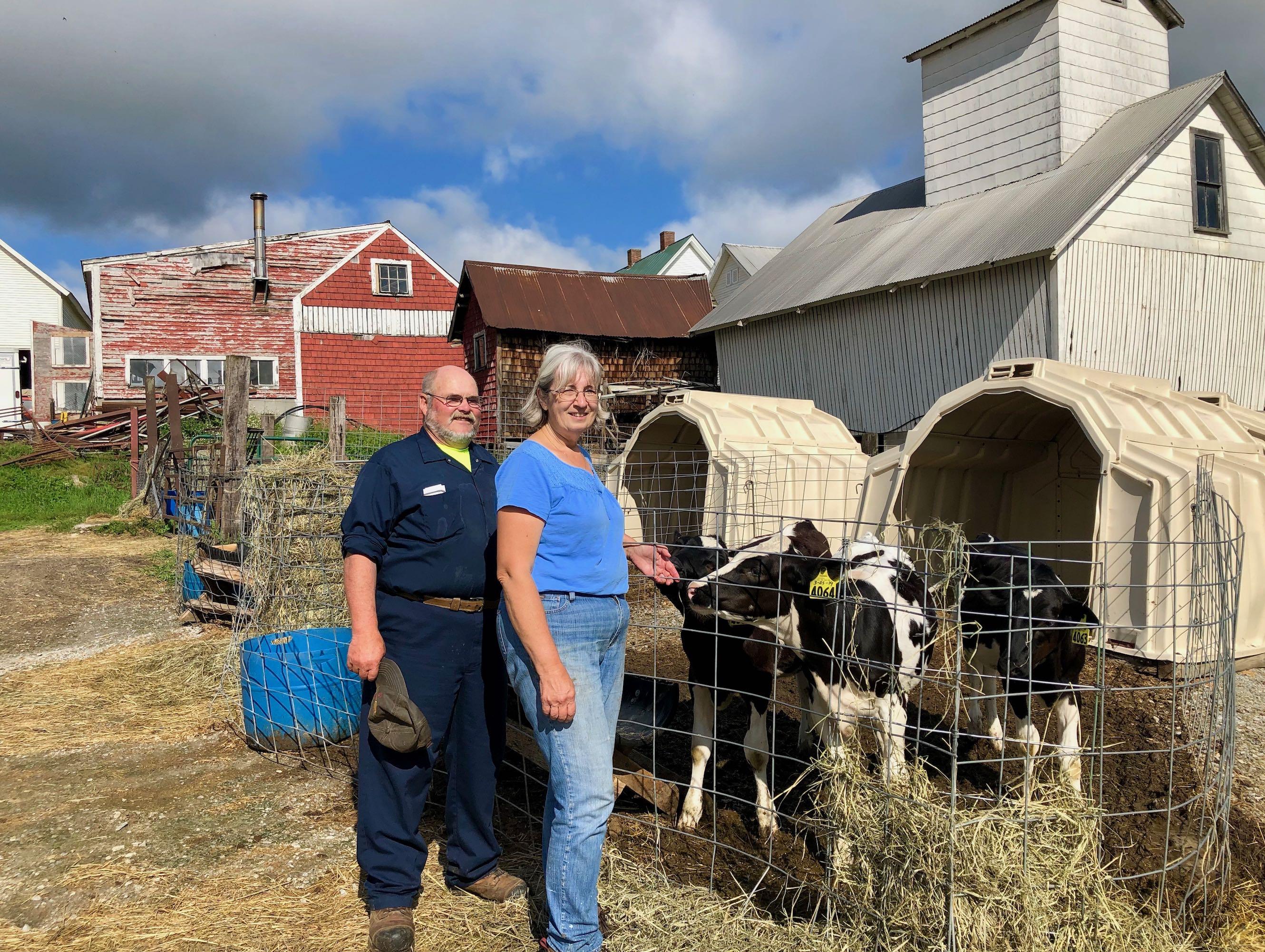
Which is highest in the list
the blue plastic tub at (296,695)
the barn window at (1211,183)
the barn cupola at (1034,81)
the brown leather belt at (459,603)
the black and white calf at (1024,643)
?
the barn cupola at (1034,81)

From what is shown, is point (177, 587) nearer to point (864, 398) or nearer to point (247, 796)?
point (247, 796)

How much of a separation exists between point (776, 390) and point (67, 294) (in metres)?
27.4

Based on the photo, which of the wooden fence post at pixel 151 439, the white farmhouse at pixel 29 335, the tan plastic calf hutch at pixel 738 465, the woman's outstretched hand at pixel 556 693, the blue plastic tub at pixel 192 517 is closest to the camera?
the woman's outstretched hand at pixel 556 693

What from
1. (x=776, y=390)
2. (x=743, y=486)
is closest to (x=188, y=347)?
(x=776, y=390)

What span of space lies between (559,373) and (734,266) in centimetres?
2865

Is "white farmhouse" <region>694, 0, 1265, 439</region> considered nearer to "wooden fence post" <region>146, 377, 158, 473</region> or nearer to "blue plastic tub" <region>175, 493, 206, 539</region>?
"blue plastic tub" <region>175, 493, 206, 539</region>

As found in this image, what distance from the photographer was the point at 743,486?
9.87 metres

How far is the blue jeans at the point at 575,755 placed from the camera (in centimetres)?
301

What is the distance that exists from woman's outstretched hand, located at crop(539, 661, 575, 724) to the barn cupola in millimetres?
17064

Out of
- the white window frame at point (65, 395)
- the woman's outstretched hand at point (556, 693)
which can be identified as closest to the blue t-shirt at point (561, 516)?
the woman's outstretched hand at point (556, 693)

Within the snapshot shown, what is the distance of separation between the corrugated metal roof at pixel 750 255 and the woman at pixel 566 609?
86.8ft

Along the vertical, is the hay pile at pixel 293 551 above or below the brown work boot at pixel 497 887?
above

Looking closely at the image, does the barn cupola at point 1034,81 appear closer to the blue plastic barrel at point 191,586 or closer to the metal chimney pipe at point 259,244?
the blue plastic barrel at point 191,586

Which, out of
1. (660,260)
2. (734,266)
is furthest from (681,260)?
(734,266)
